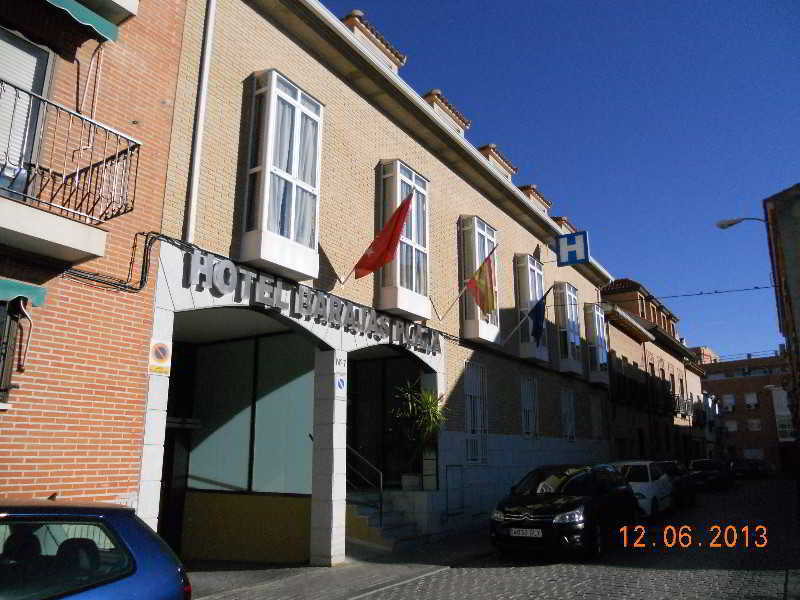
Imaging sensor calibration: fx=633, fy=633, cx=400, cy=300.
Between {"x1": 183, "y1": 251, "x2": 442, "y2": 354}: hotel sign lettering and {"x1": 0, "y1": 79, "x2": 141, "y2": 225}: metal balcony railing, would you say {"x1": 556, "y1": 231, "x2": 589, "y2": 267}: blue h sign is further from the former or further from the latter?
{"x1": 0, "y1": 79, "x2": 141, "y2": 225}: metal balcony railing

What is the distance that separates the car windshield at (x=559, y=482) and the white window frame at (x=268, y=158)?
18.7ft

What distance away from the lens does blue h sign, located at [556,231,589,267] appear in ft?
59.0

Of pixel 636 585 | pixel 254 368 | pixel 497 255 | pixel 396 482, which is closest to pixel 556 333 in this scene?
pixel 497 255

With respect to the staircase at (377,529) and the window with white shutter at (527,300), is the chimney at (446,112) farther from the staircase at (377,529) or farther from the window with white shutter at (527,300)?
the staircase at (377,529)

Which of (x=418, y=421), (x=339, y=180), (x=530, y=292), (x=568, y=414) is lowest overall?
(x=418, y=421)

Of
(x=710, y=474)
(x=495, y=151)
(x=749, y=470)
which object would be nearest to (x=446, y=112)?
(x=495, y=151)

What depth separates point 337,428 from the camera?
1028cm

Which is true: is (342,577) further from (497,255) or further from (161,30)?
(497,255)

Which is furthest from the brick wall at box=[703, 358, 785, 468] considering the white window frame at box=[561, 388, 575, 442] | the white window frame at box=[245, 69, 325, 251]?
the white window frame at box=[245, 69, 325, 251]

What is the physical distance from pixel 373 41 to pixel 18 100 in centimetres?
851

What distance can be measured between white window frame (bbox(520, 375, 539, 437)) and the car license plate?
7447 mm

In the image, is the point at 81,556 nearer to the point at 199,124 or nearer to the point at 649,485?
the point at 199,124

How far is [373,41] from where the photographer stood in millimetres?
13766

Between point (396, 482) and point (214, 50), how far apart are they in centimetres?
919
